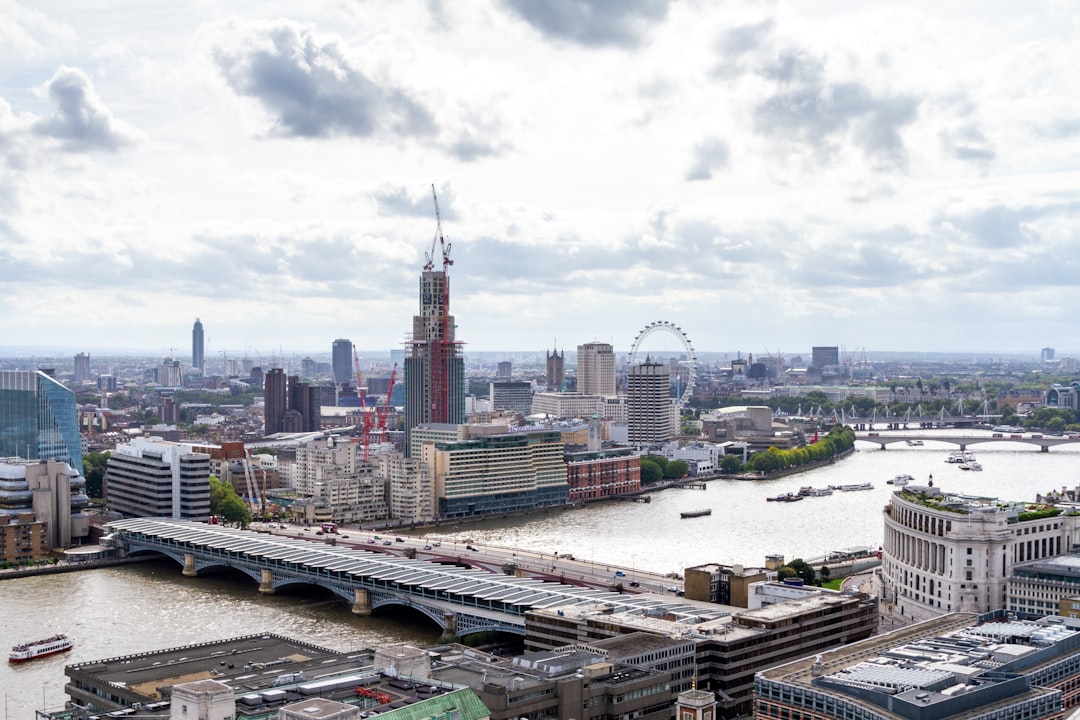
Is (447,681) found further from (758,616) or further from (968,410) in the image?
(968,410)

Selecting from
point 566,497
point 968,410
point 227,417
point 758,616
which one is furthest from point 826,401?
point 758,616

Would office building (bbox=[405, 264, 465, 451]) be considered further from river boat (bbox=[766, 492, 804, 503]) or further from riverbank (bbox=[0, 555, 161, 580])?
riverbank (bbox=[0, 555, 161, 580])

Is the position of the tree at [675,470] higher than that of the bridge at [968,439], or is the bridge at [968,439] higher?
the bridge at [968,439]

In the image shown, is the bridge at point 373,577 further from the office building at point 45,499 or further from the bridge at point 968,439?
the bridge at point 968,439

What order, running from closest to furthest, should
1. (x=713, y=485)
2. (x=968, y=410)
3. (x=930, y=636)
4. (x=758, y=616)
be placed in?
1. (x=930, y=636)
2. (x=758, y=616)
3. (x=713, y=485)
4. (x=968, y=410)

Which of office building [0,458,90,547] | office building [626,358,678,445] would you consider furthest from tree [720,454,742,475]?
office building [0,458,90,547]

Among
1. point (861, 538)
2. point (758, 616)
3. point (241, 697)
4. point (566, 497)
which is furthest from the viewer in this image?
point (566, 497)

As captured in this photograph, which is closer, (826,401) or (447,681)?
(447,681)

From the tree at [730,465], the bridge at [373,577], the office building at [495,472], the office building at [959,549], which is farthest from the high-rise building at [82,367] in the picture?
the office building at [959,549]
